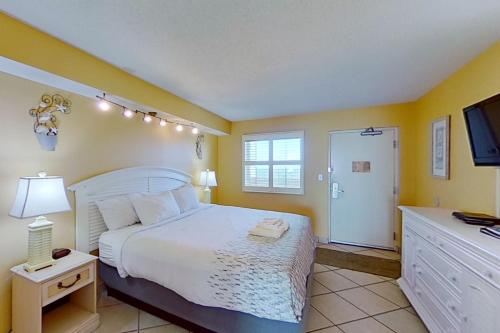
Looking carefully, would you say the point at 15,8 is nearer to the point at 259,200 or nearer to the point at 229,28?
the point at 229,28

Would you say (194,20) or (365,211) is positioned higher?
(194,20)

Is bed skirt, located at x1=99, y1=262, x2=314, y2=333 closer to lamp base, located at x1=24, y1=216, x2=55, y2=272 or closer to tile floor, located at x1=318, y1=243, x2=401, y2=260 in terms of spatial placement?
lamp base, located at x1=24, y1=216, x2=55, y2=272

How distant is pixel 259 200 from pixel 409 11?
12.0 feet

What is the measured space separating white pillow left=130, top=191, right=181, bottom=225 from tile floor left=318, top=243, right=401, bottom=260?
264cm

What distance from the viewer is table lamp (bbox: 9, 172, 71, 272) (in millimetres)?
1601

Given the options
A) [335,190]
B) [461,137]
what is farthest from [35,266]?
[461,137]

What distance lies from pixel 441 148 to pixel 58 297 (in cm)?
403

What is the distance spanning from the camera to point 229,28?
1.61m

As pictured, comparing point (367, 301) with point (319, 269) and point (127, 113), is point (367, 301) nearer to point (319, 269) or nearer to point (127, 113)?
point (319, 269)

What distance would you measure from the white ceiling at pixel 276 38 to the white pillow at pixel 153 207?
140cm

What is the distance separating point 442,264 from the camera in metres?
1.66

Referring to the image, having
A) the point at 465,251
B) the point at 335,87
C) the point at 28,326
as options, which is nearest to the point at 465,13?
the point at 335,87

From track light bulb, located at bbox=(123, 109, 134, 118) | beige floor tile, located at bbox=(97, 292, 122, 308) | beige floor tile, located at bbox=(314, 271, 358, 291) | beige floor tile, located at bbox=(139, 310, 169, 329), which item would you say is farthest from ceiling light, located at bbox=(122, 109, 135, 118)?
beige floor tile, located at bbox=(314, 271, 358, 291)

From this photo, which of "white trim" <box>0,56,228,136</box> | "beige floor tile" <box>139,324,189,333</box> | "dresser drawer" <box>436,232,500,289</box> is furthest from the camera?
"beige floor tile" <box>139,324,189,333</box>
